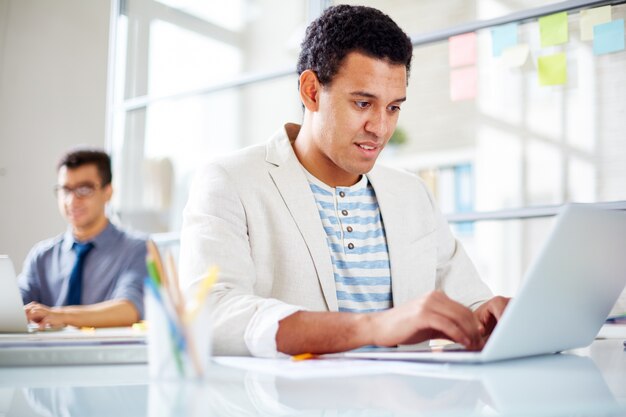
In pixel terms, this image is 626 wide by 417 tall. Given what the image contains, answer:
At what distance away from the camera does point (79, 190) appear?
10.0ft

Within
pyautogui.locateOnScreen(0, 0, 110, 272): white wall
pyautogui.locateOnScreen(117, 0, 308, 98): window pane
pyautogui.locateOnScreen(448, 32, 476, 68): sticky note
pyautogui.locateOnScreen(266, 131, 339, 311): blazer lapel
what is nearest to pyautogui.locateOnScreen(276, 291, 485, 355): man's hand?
pyautogui.locateOnScreen(266, 131, 339, 311): blazer lapel

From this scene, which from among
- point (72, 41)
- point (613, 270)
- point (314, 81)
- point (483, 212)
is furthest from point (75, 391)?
point (72, 41)

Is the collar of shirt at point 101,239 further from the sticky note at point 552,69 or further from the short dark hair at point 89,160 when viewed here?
the sticky note at point 552,69

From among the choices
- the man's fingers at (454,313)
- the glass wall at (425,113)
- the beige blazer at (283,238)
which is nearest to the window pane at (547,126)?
the glass wall at (425,113)

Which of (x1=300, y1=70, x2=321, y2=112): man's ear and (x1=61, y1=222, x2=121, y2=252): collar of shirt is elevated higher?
(x1=300, y1=70, x2=321, y2=112): man's ear

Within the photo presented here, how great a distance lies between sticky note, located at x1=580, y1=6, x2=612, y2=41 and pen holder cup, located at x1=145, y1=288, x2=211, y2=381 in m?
2.05

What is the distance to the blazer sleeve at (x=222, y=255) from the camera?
1062mm

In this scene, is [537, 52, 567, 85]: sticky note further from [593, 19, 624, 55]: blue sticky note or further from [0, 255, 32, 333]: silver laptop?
[0, 255, 32, 333]: silver laptop

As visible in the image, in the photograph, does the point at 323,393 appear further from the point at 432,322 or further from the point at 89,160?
the point at 89,160

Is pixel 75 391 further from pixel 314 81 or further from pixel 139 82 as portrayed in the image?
pixel 139 82

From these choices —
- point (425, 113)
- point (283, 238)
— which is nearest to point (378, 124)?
point (283, 238)

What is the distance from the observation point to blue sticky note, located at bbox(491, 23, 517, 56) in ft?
8.24

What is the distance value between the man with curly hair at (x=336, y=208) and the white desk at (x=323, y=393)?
0.41 metres

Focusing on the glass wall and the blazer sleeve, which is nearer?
the blazer sleeve
